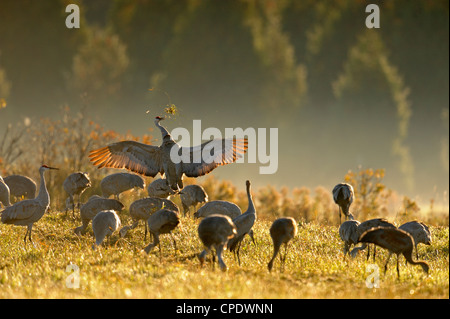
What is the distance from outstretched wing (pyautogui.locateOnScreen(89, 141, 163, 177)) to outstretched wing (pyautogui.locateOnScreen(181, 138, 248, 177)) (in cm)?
84

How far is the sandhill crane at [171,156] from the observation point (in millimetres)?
14047

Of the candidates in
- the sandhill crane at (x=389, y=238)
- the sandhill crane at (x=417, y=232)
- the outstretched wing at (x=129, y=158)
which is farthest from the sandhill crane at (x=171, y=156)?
the sandhill crane at (x=389, y=238)

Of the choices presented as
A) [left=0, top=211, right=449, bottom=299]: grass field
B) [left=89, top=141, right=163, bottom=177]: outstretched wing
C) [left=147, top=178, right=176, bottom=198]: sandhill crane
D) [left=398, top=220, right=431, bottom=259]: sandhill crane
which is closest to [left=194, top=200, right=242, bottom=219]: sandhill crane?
[left=0, top=211, right=449, bottom=299]: grass field

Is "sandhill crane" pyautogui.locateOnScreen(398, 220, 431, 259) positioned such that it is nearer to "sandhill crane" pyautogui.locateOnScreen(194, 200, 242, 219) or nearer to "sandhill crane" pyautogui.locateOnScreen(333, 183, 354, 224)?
"sandhill crane" pyautogui.locateOnScreen(333, 183, 354, 224)

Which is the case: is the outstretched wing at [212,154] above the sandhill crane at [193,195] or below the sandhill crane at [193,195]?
above

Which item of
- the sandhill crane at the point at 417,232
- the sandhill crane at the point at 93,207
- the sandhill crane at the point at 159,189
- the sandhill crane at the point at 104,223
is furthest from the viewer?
the sandhill crane at the point at 159,189

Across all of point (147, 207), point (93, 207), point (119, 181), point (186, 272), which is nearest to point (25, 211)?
point (93, 207)

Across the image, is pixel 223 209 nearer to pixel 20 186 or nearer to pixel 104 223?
pixel 104 223

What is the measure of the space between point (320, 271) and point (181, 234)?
461 centimetres

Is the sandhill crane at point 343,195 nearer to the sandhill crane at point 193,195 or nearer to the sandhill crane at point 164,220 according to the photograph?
the sandhill crane at point 193,195

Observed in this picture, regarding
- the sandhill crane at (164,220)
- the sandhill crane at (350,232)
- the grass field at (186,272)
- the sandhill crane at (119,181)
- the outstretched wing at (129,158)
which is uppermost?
the outstretched wing at (129,158)

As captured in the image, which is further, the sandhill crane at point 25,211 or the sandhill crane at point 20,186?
the sandhill crane at point 20,186

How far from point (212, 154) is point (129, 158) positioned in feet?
7.06

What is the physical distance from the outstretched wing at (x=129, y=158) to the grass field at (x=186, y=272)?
1664 millimetres
